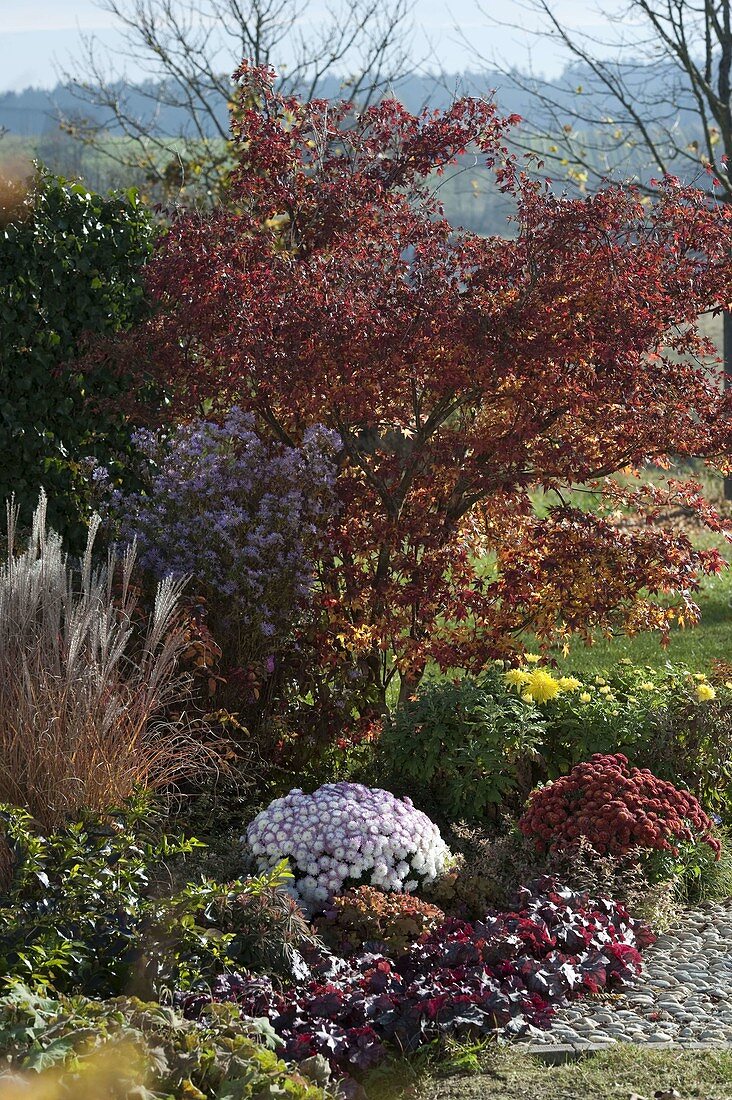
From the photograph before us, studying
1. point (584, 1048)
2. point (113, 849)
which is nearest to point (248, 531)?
point (113, 849)

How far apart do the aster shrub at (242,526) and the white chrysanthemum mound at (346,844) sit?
3.82 feet

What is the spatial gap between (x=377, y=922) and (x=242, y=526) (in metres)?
2.31

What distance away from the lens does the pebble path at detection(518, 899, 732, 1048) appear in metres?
3.64

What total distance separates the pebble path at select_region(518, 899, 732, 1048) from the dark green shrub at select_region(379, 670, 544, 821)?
1059 millimetres

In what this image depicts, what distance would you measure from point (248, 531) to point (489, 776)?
1660 millimetres

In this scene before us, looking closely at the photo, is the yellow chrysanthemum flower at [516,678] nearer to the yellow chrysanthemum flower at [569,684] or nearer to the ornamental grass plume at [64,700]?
the yellow chrysanthemum flower at [569,684]

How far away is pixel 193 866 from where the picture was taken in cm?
461

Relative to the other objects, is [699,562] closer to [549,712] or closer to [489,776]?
[549,712]

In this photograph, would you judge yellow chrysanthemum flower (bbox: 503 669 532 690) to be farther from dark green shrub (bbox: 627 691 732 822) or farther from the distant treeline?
the distant treeline

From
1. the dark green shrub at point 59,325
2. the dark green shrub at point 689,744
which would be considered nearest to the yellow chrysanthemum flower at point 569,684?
the dark green shrub at point 689,744

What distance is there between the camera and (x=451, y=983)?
12.3 feet

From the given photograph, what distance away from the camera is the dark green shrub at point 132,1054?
2.84 m

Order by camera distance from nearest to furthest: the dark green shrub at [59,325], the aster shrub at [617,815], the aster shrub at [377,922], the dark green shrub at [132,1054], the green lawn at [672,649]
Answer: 1. the dark green shrub at [132,1054]
2. the aster shrub at [377,922]
3. the aster shrub at [617,815]
4. the dark green shrub at [59,325]
5. the green lawn at [672,649]

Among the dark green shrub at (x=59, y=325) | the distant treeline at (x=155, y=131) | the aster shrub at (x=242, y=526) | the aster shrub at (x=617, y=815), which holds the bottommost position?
the aster shrub at (x=617, y=815)
